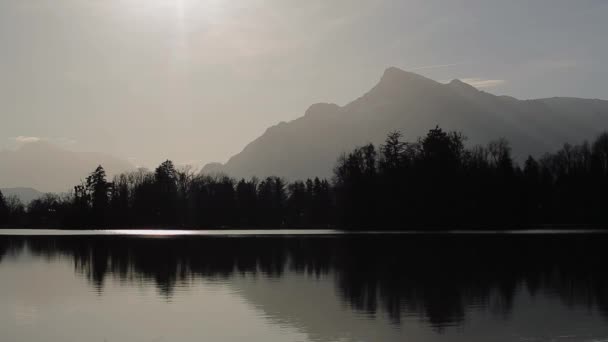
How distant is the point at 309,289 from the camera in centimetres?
→ 3356

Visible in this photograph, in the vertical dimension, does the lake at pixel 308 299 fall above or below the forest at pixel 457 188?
below

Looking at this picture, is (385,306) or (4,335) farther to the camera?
(385,306)

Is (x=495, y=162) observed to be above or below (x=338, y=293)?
above

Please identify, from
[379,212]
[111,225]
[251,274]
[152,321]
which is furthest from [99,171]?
[152,321]

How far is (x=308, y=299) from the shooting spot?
29719 millimetres

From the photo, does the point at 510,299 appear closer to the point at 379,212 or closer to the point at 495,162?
the point at 379,212

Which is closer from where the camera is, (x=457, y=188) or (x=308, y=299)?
(x=308, y=299)

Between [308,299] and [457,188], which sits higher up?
[457,188]

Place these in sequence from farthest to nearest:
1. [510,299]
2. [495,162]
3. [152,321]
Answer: [495,162], [510,299], [152,321]

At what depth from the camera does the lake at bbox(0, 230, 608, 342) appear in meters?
21.6

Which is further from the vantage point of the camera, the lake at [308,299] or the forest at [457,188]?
the forest at [457,188]

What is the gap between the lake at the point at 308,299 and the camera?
71.0 ft

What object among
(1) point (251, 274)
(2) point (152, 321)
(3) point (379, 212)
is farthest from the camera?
(3) point (379, 212)

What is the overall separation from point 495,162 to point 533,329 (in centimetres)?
12080
